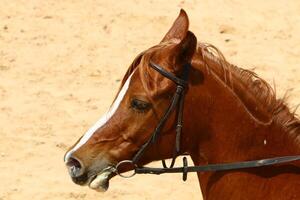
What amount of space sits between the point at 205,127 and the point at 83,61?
6.54 m

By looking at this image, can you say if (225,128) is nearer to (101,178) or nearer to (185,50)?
(185,50)

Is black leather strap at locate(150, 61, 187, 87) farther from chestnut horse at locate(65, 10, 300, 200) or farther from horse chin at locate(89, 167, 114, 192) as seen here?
horse chin at locate(89, 167, 114, 192)

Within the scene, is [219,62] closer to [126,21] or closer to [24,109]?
[24,109]

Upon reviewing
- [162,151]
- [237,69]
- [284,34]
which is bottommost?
[284,34]

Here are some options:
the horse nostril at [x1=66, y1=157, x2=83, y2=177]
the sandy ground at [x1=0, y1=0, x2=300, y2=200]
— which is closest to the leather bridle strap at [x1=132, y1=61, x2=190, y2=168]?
the horse nostril at [x1=66, y1=157, x2=83, y2=177]

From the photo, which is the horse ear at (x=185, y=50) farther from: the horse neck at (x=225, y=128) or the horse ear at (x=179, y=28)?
the horse ear at (x=179, y=28)

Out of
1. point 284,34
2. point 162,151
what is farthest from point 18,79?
point 162,151

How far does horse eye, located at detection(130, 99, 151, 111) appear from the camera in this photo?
4.29 metres

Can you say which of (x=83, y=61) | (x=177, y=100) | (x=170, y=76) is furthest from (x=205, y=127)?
(x=83, y=61)

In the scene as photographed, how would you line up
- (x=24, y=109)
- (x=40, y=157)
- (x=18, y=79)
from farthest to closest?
1. (x=18, y=79)
2. (x=24, y=109)
3. (x=40, y=157)

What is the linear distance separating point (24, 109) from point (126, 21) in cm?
303

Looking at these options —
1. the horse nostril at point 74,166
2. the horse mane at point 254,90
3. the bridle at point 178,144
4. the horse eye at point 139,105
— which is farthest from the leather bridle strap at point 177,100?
the horse nostril at point 74,166

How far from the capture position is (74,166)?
439 cm

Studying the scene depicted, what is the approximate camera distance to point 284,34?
38.7ft
